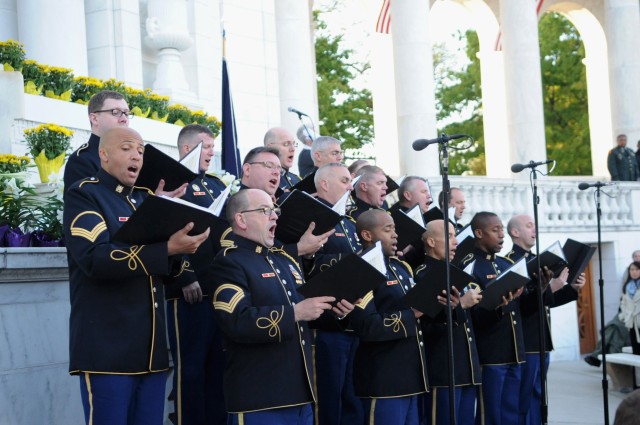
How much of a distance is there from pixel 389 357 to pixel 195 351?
133cm

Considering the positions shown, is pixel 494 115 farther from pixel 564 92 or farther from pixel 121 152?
pixel 121 152

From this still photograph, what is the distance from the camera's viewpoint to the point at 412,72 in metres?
19.4

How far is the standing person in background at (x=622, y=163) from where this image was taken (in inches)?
850

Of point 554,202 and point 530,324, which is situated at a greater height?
point 554,202

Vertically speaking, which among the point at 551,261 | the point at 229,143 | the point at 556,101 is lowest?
the point at 551,261

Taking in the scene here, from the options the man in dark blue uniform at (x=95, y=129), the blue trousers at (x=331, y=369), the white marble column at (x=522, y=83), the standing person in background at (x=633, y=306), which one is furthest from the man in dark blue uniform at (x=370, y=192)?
the white marble column at (x=522, y=83)

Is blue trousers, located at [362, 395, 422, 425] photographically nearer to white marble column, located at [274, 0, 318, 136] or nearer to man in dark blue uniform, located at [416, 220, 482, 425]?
man in dark blue uniform, located at [416, 220, 482, 425]

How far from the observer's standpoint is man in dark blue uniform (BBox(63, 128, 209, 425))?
16.9ft

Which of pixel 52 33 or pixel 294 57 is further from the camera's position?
pixel 294 57

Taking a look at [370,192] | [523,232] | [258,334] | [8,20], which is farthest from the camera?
[8,20]

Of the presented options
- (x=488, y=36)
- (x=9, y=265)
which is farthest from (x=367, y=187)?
(x=488, y=36)

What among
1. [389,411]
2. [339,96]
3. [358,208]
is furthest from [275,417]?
[339,96]

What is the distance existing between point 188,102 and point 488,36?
15976 millimetres

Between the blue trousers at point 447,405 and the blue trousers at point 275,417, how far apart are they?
218 cm
